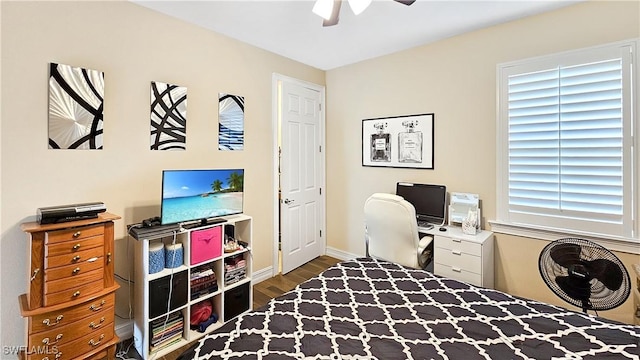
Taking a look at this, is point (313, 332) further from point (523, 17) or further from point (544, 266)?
point (523, 17)

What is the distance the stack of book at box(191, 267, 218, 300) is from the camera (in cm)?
230

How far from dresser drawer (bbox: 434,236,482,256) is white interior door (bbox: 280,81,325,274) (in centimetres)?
173

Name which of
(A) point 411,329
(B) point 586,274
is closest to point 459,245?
(B) point 586,274

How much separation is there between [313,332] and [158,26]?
103 inches

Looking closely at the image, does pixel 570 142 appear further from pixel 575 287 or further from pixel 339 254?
pixel 339 254

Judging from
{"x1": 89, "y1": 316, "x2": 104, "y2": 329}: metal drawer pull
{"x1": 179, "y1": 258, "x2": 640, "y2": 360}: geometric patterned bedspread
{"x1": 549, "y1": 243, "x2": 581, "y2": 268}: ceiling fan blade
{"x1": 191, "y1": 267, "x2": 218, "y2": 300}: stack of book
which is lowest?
{"x1": 89, "y1": 316, "x2": 104, "y2": 329}: metal drawer pull

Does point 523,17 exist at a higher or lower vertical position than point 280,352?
higher

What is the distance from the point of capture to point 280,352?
4.17 feet

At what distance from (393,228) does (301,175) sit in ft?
5.04

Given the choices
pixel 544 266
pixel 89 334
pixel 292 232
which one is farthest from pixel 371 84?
pixel 89 334

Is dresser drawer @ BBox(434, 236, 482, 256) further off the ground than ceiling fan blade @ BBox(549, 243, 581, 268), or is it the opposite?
ceiling fan blade @ BBox(549, 243, 581, 268)

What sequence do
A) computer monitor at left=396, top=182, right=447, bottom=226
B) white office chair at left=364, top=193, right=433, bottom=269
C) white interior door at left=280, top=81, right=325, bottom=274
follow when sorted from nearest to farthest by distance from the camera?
white office chair at left=364, top=193, right=433, bottom=269, computer monitor at left=396, top=182, right=447, bottom=226, white interior door at left=280, top=81, right=325, bottom=274

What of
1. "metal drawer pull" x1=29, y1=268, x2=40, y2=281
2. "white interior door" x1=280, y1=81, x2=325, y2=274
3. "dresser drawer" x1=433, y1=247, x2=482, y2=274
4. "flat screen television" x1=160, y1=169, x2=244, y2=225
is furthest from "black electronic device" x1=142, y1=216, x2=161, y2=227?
"dresser drawer" x1=433, y1=247, x2=482, y2=274

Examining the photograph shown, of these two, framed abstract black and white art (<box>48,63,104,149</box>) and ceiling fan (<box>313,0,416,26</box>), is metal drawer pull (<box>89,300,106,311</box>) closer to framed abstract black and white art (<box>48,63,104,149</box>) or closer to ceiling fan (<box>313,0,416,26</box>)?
framed abstract black and white art (<box>48,63,104,149</box>)
